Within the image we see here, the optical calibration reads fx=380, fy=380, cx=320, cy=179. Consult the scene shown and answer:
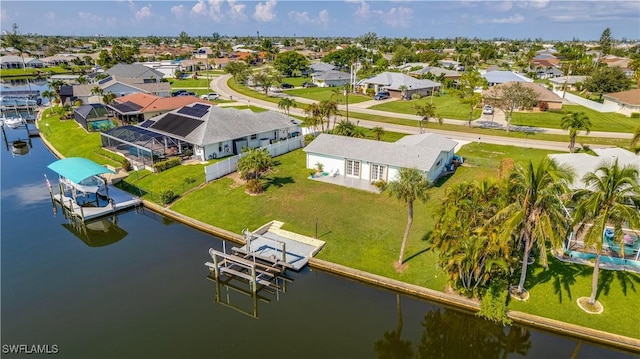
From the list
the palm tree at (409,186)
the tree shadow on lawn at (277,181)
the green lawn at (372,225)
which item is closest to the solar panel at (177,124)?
the green lawn at (372,225)

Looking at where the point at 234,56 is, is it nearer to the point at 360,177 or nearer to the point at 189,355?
the point at 360,177

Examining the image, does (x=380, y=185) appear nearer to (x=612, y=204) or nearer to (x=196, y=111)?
(x=612, y=204)

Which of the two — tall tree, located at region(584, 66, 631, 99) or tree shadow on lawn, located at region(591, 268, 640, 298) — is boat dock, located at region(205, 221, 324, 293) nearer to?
tree shadow on lawn, located at region(591, 268, 640, 298)

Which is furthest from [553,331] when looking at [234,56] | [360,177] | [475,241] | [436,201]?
[234,56]

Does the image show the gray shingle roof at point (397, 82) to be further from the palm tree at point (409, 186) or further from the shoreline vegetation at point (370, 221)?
the palm tree at point (409, 186)

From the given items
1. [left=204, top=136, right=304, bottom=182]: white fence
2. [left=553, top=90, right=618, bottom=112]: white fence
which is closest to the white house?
[left=204, top=136, right=304, bottom=182]: white fence

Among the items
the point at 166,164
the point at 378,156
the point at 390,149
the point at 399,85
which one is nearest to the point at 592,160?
the point at 390,149
